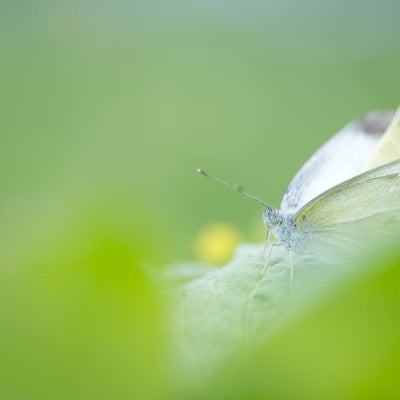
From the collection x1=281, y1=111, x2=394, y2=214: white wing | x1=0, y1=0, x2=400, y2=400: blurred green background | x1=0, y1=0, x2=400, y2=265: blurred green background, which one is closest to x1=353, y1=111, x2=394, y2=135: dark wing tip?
x1=281, y1=111, x2=394, y2=214: white wing

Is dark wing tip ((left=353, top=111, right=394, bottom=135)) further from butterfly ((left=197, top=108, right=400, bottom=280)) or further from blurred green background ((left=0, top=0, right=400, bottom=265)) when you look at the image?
blurred green background ((left=0, top=0, right=400, bottom=265))

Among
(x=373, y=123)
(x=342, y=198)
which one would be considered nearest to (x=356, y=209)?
(x=342, y=198)

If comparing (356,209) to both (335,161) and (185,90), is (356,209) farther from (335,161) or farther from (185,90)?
(185,90)

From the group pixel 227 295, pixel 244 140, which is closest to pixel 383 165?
pixel 227 295

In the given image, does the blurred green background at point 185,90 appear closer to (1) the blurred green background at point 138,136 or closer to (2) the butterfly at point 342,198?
(1) the blurred green background at point 138,136

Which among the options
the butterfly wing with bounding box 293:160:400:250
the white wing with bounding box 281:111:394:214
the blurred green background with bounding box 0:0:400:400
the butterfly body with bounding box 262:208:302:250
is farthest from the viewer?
the white wing with bounding box 281:111:394:214

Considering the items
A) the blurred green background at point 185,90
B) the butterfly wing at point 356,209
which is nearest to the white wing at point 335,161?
the butterfly wing at point 356,209

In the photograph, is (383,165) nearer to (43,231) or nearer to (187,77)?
(43,231)
